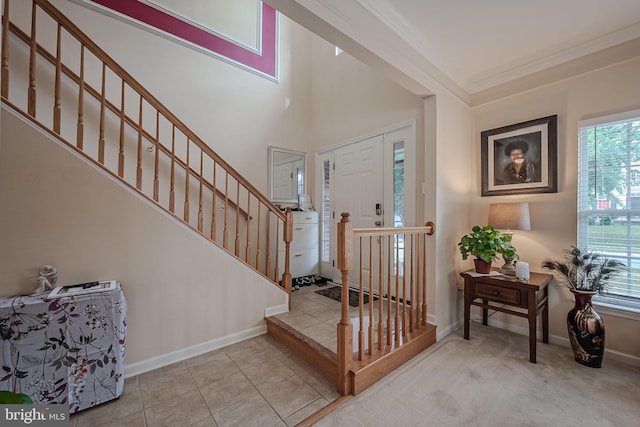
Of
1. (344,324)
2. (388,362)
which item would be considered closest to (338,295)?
(388,362)

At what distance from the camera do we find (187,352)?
220 cm

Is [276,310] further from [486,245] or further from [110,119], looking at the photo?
[110,119]

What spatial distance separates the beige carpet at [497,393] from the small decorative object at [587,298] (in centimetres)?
12

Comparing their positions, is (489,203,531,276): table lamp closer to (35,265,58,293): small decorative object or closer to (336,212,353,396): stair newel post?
(336,212,353,396): stair newel post

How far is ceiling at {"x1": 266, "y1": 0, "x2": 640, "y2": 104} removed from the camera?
172 centimetres

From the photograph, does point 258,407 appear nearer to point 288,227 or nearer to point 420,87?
point 288,227

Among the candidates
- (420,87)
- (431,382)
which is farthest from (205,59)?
(431,382)

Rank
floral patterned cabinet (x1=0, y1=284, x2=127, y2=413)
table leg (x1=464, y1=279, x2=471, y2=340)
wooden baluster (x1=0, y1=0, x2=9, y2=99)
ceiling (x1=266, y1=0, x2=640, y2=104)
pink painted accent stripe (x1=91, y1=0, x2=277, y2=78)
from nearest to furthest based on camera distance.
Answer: floral patterned cabinet (x1=0, y1=284, x2=127, y2=413) < wooden baluster (x1=0, y1=0, x2=9, y2=99) < ceiling (x1=266, y1=0, x2=640, y2=104) < table leg (x1=464, y1=279, x2=471, y2=340) < pink painted accent stripe (x1=91, y1=0, x2=277, y2=78)

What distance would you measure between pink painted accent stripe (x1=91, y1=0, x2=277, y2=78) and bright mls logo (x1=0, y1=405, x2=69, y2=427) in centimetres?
347

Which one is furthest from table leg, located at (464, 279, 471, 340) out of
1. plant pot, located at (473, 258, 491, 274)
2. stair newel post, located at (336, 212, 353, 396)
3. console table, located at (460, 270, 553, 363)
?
stair newel post, located at (336, 212, 353, 396)

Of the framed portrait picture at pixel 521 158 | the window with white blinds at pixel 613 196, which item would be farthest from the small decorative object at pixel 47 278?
the window with white blinds at pixel 613 196

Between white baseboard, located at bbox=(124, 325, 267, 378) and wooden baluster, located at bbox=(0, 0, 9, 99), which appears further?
white baseboard, located at bbox=(124, 325, 267, 378)

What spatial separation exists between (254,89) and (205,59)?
672 millimetres

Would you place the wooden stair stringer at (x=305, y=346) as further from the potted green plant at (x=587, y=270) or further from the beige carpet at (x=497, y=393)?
the potted green plant at (x=587, y=270)
